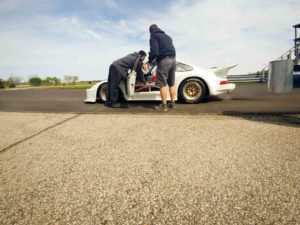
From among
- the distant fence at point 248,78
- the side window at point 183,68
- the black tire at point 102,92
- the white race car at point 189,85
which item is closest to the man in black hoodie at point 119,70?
the white race car at point 189,85

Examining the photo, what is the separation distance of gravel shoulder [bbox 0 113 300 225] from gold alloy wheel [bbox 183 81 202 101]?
2.37m

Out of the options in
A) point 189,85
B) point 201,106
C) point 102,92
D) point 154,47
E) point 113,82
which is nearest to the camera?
point 154,47

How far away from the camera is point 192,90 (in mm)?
5305

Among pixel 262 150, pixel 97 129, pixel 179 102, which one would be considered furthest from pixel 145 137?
pixel 179 102

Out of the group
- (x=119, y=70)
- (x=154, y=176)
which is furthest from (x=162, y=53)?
(x=154, y=176)

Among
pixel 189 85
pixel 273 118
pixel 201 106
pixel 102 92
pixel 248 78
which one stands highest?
pixel 248 78

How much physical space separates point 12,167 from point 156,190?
137 centimetres

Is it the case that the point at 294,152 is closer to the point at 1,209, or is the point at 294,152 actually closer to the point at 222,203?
the point at 222,203

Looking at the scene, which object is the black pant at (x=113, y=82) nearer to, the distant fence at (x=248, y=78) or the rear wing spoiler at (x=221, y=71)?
the rear wing spoiler at (x=221, y=71)

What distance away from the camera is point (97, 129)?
311 cm

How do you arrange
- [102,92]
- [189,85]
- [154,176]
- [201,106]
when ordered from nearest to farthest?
1. [154,176]
2. [201,106]
3. [189,85]
4. [102,92]

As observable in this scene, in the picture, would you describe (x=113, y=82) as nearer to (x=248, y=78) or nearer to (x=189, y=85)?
(x=189, y=85)

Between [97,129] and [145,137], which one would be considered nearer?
[145,137]

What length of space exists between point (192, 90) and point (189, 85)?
156 millimetres
